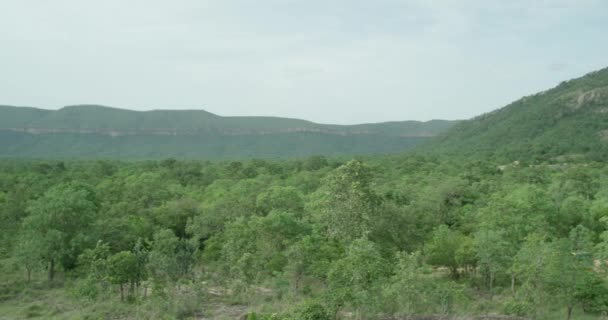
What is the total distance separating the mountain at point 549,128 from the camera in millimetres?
76500

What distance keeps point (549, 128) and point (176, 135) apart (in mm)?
112062

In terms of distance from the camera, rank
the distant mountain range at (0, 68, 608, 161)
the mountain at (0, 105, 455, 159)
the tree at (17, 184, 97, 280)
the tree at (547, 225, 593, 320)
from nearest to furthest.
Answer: the tree at (547, 225, 593, 320), the tree at (17, 184, 97, 280), the distant mountain range at (0, 68, 608, 161), the mountain at (0, 105, 455, 159)

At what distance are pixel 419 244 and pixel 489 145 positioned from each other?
3180 inches

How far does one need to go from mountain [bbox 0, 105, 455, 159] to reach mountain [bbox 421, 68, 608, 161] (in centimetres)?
4686

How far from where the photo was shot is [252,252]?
20578mm

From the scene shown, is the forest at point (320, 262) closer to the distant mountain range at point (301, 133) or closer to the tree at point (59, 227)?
the tree at point (59, 227)

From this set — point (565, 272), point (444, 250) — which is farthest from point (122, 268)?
point (565, 272)

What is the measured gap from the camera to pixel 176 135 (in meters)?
165

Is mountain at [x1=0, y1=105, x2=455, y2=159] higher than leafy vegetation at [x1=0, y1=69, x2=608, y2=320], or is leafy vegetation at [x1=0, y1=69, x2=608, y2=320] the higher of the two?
mountain at [x1=0, y1=105, x2=455, y2=159]

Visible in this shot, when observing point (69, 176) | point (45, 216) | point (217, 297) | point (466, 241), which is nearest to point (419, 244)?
point (466, 241)

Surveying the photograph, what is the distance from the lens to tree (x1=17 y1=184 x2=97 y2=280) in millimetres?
20703

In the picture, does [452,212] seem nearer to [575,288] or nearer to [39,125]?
[575,288]

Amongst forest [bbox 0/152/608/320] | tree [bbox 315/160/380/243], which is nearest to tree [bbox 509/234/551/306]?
forest [bbox 0/152/608/320]

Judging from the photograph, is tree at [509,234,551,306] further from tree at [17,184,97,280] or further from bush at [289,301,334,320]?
tree at [17,184,97,280]
